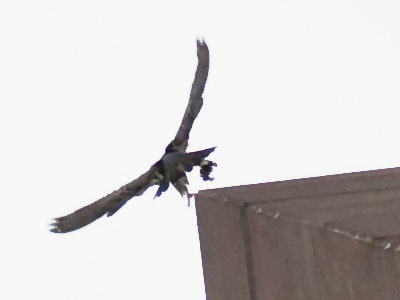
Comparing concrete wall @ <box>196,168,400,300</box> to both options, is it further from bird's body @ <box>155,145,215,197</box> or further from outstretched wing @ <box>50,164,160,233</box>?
outstretched wing @ <box>50,164,160,233</box>

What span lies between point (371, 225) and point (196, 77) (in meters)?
3.07

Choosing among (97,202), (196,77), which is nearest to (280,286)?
(97,202)

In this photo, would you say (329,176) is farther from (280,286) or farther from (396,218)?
(396,218)

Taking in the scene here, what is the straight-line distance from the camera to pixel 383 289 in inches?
182

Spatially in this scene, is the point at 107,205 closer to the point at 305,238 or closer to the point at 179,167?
the point at 179,167

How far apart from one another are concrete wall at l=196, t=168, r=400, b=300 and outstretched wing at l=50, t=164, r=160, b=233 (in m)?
0.36

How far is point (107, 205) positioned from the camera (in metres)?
6.92

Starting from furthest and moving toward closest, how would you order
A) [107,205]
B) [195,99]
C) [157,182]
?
1. [195,99]
2. [157,182]
3. [107,205]

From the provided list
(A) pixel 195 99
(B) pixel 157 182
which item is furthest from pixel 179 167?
(A) pixel 195 99

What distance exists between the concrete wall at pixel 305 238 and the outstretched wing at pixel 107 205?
36 centimetres

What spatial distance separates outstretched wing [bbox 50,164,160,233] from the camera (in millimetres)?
6742

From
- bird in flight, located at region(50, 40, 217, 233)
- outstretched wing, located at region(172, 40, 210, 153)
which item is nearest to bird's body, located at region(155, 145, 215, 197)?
bird in flight, located at region(50, 40, 217, 233)

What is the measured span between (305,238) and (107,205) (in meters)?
1.71

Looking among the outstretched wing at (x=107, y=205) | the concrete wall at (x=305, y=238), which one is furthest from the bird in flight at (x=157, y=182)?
the concrete wall at (x=305, y=238)
